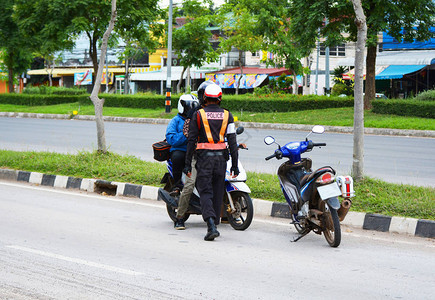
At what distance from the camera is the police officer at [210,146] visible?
646 cm

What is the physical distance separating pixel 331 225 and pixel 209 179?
1352 millimetres

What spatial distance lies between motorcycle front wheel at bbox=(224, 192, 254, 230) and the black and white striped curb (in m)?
1.03

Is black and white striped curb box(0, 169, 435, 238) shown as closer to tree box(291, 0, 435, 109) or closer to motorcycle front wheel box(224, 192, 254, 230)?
motorcycle front wheel box(224, 192, 254, 230)

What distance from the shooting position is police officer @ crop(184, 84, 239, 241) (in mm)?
6465

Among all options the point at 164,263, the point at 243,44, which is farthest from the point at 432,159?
the point at 243,44

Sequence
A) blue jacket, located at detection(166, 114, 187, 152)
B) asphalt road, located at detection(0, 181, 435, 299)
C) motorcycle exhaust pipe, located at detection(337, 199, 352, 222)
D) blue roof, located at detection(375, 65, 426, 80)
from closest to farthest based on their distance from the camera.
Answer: asphalt road, located at detection(0, 181, 435, 299) < motorcycle exhaust pipe, located at detection(337, 199, 352, 222) < blue jacket, located at detection(166, 114, 187, 152) < blue roof, located at detection(375, 65, 426, 80)

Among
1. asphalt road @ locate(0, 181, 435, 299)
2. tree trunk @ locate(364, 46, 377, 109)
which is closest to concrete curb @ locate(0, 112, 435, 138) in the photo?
tree trunk @ locate(364, 46, 377, 109)

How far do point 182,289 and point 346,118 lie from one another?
62.9 feet

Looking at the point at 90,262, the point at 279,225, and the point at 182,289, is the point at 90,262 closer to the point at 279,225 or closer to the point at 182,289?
the point at 182,289

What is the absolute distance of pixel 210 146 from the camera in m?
6.48

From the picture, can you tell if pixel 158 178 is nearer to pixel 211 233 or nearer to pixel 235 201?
pixel 235 201

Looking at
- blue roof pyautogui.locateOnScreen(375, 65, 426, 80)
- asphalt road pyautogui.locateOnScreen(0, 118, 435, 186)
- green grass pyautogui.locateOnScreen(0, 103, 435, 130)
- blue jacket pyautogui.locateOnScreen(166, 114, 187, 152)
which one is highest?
blue roof pyautogui.locateOnScreen(375, 65, 426, 80)

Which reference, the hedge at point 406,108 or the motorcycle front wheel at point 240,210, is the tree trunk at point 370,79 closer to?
the hedge at point 406,108

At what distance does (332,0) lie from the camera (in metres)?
23.7
